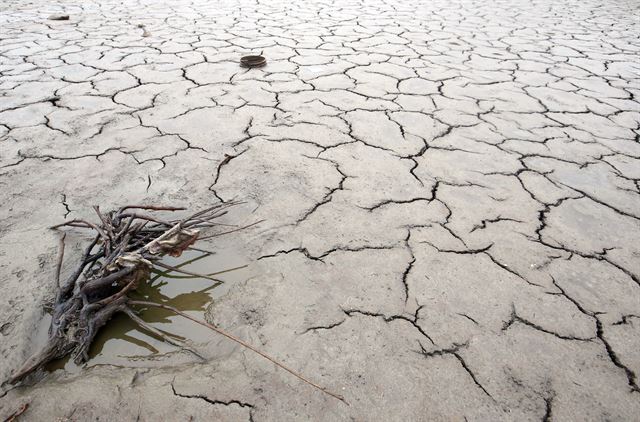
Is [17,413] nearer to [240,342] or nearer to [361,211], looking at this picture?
[240,342]

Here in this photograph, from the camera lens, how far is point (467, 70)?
295cm

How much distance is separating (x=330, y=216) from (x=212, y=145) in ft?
2.61

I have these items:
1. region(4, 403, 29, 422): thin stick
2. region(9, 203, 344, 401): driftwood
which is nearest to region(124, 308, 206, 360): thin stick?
region(9, 203, 344, 401): driftwood

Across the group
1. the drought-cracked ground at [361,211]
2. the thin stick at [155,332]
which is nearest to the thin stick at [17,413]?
the drought-cracked ground at [361,211]

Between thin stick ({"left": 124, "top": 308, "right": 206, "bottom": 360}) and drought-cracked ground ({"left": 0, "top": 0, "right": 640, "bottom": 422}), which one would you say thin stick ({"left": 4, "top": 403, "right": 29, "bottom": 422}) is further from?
thin stick ({"left": 124, "top": 308, "right": 206, "bottom": 360})

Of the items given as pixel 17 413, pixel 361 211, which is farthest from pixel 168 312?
pixel 361 211

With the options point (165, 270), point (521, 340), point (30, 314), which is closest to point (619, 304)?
point (521, 340)

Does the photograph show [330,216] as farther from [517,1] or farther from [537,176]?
[517,1]

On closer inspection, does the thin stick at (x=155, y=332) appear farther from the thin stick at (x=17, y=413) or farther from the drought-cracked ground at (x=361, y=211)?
the thin stick at (x=17, y=413)

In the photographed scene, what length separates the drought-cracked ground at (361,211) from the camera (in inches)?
36.7

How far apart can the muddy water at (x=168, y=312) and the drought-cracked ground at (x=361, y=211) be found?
0.03 metres

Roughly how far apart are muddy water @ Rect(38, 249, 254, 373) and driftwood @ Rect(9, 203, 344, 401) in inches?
0.9

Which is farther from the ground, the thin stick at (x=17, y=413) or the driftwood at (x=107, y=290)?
the driftwood at (x=107, y=290)

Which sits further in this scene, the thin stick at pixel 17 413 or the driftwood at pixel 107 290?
the driftwood at pixel 107 290
